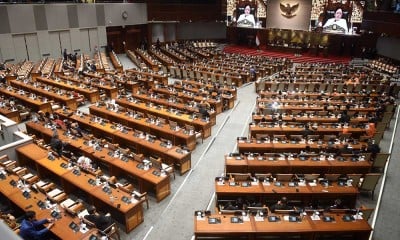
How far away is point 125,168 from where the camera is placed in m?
10.1

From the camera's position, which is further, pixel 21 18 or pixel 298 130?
pixel 21 18

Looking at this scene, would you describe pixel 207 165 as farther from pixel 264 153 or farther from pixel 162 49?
pixel 162 49

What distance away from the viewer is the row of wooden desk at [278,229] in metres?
7.41

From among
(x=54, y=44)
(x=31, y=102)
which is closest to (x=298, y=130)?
(x=31, y=102)

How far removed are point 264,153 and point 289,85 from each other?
10.4 meters

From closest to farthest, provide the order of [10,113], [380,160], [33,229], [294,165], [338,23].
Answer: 1. [33,229]
2. [294,165]
3. [380,160]
4. [10,113]
5. [338,23]

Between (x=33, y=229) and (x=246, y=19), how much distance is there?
31.8 m

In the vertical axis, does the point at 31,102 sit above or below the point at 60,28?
below

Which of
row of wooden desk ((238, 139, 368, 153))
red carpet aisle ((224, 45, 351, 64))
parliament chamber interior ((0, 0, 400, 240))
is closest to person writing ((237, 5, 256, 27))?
red carpet aisle ((224, 45, 351, 64))

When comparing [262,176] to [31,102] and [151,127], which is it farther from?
[31,102]

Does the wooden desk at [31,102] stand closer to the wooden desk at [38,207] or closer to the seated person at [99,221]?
the wooden desk at [38,207]

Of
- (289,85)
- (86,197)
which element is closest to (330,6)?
(289,85)

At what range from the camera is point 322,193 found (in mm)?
9008

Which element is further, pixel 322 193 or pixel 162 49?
pixel 162 49
